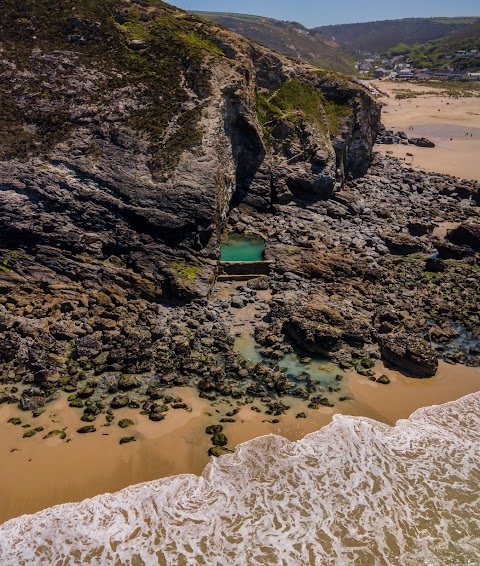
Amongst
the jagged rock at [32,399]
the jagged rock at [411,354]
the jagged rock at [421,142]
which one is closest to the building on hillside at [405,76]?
the jagged rock at [421,142]

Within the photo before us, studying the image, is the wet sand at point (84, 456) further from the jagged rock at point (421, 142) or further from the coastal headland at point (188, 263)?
the jagged rock at point (421, 142)

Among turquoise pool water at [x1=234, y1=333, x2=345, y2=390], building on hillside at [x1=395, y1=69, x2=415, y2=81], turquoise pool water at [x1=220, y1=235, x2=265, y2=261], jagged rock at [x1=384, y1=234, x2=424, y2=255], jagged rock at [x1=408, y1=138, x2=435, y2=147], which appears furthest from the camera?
building on hillside at [x1=395, y1=69, x2=415, y2=81]

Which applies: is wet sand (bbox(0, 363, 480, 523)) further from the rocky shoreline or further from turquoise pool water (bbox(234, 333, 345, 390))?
turquoise pool water (bbox(234, 333, 345, 390))

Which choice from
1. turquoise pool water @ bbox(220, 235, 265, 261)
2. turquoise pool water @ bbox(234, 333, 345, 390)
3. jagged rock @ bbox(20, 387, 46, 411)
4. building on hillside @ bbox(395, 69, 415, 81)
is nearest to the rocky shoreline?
jagged rock @ bbox(20, 387, 46, 411)

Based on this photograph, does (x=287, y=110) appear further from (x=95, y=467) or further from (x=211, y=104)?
(x=95, y=467)

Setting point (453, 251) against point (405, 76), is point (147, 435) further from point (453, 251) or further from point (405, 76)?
point (405, 76)

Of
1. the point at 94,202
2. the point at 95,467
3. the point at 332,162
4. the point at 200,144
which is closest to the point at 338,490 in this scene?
the point at 95,467

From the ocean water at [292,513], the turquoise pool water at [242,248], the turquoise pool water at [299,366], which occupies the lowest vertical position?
the ocean water at [292,513]
